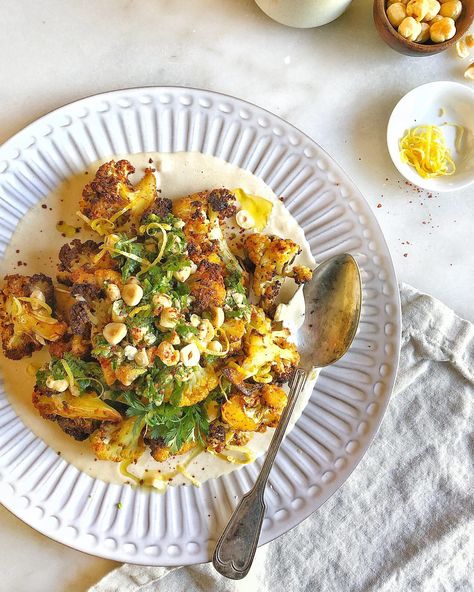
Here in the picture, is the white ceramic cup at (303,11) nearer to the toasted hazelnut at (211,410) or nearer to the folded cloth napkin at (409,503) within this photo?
the folded cloth napkin at (409,503)

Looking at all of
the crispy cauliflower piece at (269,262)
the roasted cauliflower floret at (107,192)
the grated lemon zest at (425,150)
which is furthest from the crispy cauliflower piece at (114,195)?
the grated lemon zest at (425,150)

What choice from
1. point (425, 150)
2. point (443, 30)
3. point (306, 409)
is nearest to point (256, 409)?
point (306, 409)

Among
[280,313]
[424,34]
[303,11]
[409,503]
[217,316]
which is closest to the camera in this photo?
[217,316]

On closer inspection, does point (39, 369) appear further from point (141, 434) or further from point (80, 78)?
point (80, 78)

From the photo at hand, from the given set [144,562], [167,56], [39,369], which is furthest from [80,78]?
[144,562]

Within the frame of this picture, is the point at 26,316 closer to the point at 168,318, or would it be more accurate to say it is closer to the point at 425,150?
the point at 168,318

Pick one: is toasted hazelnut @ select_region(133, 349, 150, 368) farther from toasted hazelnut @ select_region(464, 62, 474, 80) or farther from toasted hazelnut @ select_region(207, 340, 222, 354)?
toasted hazelnut @ select_region(464, 62, 474, 80)
